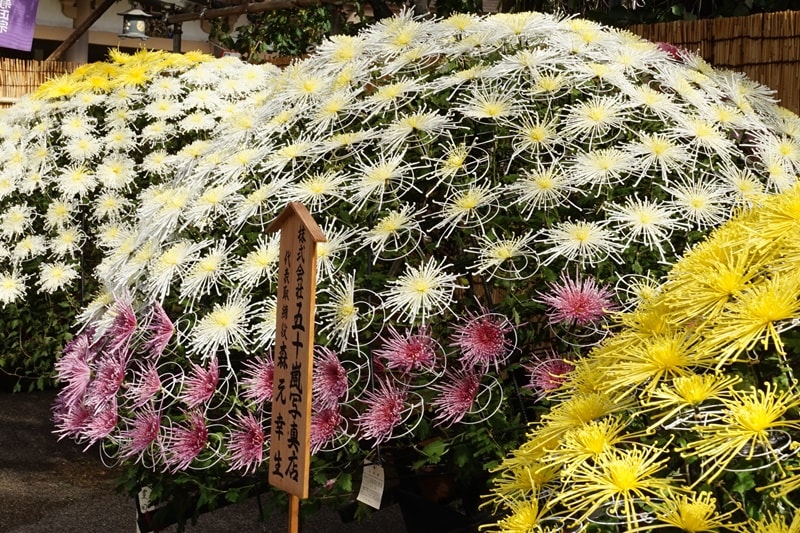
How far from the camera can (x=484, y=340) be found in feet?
8.46

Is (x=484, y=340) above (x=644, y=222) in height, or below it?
below

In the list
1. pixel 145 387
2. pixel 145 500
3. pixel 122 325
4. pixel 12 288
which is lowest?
pixel 145 500

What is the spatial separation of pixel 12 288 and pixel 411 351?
397 centimetres

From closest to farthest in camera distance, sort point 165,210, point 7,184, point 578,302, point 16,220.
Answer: point 578,302 < point 165,210 < point 16,220 < point 7,184

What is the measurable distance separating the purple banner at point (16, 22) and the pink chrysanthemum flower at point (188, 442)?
31.7ft

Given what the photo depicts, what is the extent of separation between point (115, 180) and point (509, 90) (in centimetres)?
327

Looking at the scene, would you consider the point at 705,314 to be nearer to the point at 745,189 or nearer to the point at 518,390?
the point at 518,390

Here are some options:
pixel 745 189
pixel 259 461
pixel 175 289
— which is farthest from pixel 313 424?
pixel 745 189

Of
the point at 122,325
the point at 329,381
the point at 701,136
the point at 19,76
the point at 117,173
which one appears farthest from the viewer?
the point at 19,76

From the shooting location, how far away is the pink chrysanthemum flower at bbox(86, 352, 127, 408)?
3.00m

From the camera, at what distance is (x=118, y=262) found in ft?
11.5

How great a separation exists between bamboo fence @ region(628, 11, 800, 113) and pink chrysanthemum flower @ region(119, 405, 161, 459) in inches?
139

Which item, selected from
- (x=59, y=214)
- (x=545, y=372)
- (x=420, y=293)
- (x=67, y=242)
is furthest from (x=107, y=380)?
(x=59, y=214)

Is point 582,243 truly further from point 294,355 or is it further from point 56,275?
point 56,275
